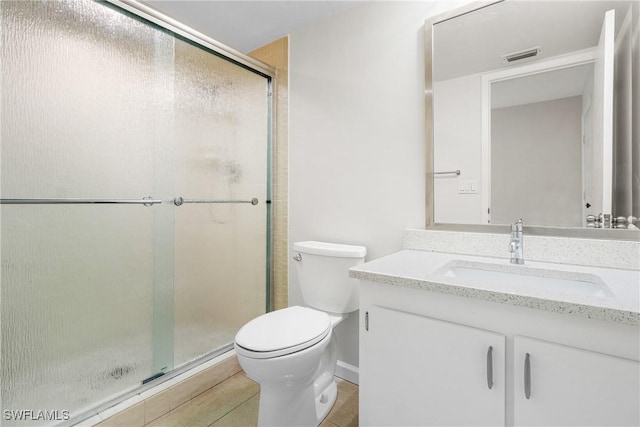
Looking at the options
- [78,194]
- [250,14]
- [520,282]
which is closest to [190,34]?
[250,14]

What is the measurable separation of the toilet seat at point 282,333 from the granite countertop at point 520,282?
1.16 feet

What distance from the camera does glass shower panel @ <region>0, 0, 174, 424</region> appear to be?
1.18m

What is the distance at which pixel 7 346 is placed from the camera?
1.16m

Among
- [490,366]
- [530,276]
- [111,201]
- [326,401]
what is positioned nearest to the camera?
[490,366]

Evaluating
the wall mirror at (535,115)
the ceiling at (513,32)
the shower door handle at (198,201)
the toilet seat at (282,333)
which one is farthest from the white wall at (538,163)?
the shower door handle at (198,201)

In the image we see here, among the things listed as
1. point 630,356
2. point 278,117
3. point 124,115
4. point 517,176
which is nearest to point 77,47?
point 124,115

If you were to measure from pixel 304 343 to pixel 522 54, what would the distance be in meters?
1.50

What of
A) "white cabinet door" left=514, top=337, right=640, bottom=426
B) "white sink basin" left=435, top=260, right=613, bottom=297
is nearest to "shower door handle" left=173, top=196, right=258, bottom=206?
"white sink basin" left=435, top=260, right=613, bottom=297

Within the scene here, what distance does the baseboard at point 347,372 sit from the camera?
5.79ft

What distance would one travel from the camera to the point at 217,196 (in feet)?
6.13

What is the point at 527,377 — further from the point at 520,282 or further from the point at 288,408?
the point at 288,408

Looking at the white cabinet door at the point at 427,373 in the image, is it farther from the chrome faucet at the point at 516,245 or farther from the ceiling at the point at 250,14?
the ceiling at the point at 250,14

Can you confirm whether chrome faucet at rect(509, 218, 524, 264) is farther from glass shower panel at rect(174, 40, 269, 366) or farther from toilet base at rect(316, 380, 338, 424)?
glass shower panel at rect(174, 40, 269, 366)

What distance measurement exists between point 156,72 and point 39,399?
150 centimetres
